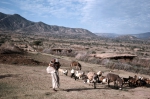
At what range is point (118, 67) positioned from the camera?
1060 inches

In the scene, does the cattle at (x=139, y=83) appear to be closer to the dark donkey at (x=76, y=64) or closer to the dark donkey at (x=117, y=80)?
the dark donkey at (x=117, y=80)

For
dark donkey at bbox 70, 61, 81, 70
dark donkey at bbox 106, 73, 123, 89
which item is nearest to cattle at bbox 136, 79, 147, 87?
dark donkey at bbox 106, 73, 123, 89

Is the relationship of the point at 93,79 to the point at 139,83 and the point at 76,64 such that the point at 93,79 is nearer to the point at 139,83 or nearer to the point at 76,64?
the point at 139,83

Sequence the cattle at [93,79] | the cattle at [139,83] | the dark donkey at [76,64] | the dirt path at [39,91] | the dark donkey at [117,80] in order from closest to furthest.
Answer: the dirt path at [39,91], the cattle at [93,79], the dark donkey at [117,80], the cattle at [139,83], the dark donkey at [76,64]

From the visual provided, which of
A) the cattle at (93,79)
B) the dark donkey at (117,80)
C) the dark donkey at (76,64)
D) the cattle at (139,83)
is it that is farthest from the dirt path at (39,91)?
the dark donkey at (76,64)

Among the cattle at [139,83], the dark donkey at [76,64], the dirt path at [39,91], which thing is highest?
the dark donkey at [76,64]

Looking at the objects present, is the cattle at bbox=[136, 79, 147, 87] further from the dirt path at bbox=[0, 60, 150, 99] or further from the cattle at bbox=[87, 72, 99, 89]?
the cattle at bbox=[87, 72, 99, 89]

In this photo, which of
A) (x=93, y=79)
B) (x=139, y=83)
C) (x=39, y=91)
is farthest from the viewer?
(x=139, y=83)

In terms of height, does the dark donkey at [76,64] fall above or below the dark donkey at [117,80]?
above

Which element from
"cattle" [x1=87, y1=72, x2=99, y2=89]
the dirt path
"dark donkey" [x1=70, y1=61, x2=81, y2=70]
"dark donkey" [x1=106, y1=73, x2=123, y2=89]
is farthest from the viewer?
"dark donkey" [x1=70, y1=61, x2=81, y2=70]

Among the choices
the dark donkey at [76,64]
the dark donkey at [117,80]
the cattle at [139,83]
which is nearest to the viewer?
the dark donkey at [117,80]

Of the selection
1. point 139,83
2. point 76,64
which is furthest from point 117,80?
point 76,64

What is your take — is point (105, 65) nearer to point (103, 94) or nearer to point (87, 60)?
point (87, 60)

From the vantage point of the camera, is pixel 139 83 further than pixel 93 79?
Yes
